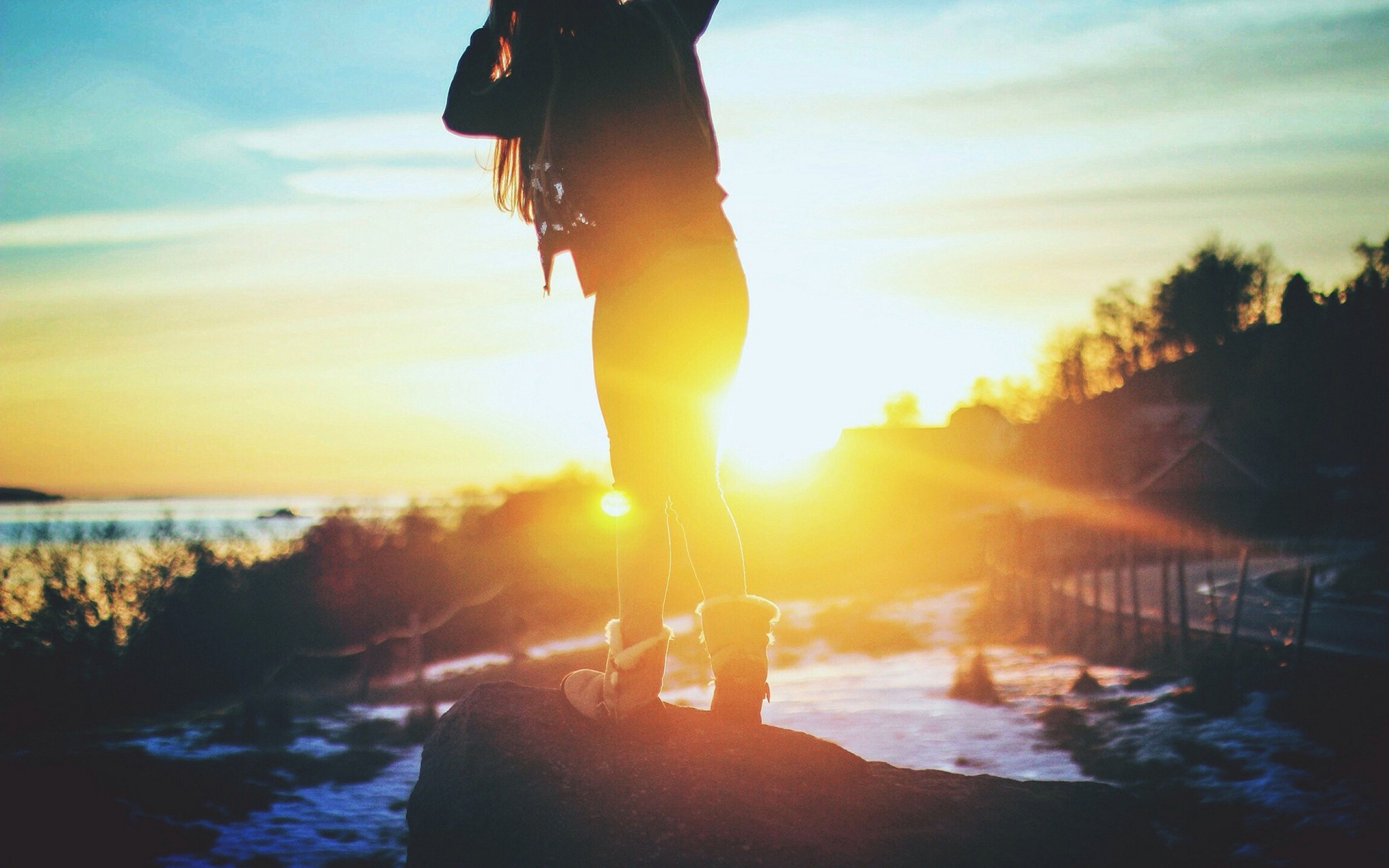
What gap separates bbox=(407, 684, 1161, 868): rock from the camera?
2.31 metres

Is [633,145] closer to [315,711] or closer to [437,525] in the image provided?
[315,711]

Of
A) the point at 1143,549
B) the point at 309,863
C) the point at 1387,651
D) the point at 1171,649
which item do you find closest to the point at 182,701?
the point at 309,863

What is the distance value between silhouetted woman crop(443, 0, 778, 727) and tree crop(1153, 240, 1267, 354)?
75.3m

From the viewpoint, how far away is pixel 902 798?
2.60m

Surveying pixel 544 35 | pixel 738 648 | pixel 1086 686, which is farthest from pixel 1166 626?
pixel 544 35

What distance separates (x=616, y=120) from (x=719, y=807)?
6.32 ft

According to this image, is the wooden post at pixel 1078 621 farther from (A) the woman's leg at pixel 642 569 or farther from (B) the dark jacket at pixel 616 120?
(B) the dark jacket at pixel 616 120

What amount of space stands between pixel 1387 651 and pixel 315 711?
1187 cm

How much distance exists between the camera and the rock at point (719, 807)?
2.31 metres

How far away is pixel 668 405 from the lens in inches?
107

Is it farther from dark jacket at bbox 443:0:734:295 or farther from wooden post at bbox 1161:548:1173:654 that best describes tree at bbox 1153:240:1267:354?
dark jacket at bbox 443:0:734:295

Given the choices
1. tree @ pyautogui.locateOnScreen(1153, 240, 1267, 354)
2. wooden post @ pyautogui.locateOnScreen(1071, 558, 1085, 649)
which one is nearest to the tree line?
tree @ pyautogui.locateOnScreen(1153, 240, 1267, 354)

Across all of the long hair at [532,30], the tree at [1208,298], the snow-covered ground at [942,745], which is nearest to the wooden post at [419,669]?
the snow-covered ground at [942,745]

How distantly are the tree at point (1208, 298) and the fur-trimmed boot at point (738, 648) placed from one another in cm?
7525
